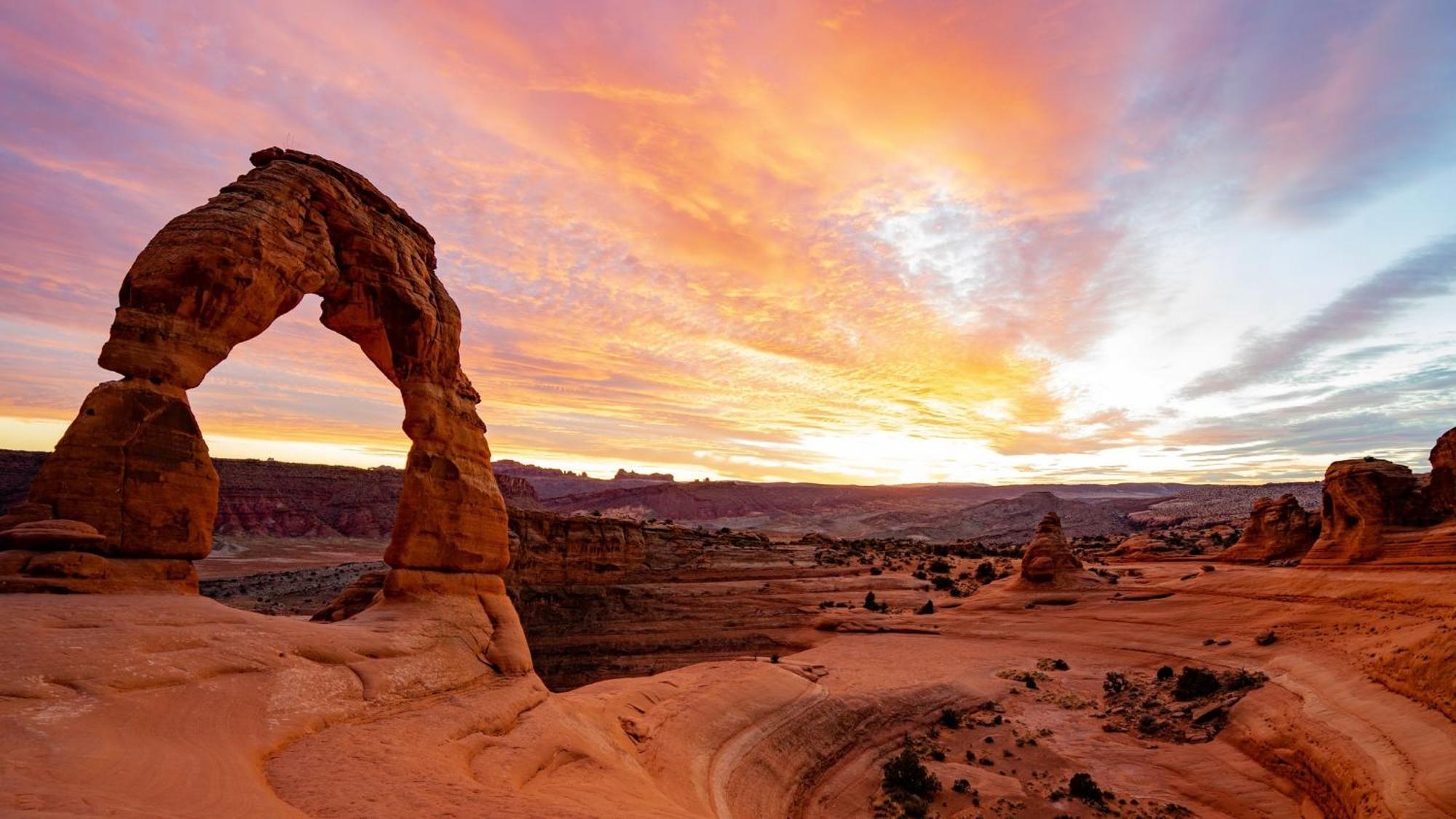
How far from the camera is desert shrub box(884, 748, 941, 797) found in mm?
14648

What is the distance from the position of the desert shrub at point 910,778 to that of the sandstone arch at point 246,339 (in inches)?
422

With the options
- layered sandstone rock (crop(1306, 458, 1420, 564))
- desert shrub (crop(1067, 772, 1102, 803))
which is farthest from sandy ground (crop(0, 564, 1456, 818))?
layered sandstone rock (crop(1306, 458, 1420, 564))

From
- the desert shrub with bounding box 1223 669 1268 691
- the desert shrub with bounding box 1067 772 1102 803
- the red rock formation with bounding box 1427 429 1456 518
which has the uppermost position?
the red rock formation with bounding box 1427 429 1456 518

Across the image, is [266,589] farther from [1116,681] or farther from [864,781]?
[1116,681]

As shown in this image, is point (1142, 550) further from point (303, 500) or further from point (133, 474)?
point (303, 500)

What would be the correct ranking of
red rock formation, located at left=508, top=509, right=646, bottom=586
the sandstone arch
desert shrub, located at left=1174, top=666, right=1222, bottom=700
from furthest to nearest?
red rock formation, located at left=508, top=509, right=646, bottom=586 < desert shrub, located at left=1174, top=666, right=1222, bottom=700 < the sandstone arch

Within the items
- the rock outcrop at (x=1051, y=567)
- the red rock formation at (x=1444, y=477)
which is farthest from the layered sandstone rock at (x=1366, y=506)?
the rock outcrop at (x=1051, y=567)

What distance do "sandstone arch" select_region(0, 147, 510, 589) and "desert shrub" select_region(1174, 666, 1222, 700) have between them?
19775 mm

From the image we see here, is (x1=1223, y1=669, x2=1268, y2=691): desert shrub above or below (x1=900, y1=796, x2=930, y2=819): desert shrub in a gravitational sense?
above

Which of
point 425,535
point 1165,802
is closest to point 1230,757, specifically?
point 1165,802

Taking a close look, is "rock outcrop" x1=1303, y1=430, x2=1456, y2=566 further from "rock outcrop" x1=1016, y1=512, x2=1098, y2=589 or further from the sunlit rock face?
the sunlit rock face

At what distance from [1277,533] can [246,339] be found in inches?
1662

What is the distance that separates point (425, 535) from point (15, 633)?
25.1ft

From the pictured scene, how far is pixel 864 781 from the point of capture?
15.5 metres
